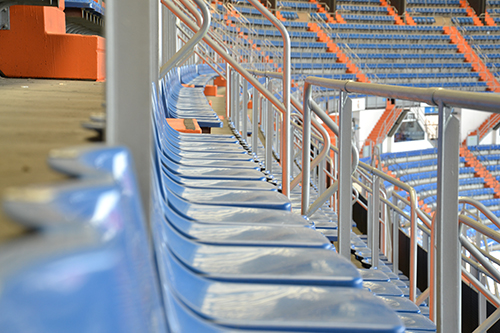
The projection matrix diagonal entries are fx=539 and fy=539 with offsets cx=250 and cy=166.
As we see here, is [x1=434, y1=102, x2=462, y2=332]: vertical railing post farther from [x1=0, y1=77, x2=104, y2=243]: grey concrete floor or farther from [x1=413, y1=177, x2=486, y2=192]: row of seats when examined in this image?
[x1=413, y1=177, x2=486, y2=192]: row of seats

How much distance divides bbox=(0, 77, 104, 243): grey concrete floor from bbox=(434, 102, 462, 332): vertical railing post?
42cm

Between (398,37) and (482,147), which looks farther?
(398,37)

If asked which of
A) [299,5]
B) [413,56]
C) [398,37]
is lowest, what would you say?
[413,56]

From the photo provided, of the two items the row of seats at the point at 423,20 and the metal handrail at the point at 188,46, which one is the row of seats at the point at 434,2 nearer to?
the row of seats at the point at 423,20

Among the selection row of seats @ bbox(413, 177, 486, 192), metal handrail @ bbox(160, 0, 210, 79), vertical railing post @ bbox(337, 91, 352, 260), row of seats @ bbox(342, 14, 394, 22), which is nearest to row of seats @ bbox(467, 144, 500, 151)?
row of seats @ bbox(413, 177, 486, 192)

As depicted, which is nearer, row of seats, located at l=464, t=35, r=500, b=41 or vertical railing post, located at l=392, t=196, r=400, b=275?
vertical railing post, located at l=392, t=196, r=400, b=275

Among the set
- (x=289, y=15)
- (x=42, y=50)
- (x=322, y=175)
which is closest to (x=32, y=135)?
(x=42, y=50)

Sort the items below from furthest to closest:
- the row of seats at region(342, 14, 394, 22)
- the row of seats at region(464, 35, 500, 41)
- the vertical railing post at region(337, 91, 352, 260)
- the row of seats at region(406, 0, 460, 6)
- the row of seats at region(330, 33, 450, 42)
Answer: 1. the row of seats at region(406, 0, 460, 6)
2. the row of seats at region(464, 35, 500, 41)
3. the row of seats at region(342, 14, 394, 22)
4. the row of seats at region(330, 33, 450, 42)
5. the vertical railing post at region(337, 91, 352, 260)

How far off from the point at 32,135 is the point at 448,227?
514mm

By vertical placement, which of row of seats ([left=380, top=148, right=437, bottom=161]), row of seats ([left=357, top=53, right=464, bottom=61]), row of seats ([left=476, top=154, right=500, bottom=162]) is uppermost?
row of seats ([left=357, top=53, right=464, bottom=61])

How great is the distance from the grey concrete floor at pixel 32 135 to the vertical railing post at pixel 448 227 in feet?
1.39

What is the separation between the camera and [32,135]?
1.97 ft

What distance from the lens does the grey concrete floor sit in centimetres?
35

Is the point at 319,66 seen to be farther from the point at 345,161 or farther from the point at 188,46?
the point at 345,161
